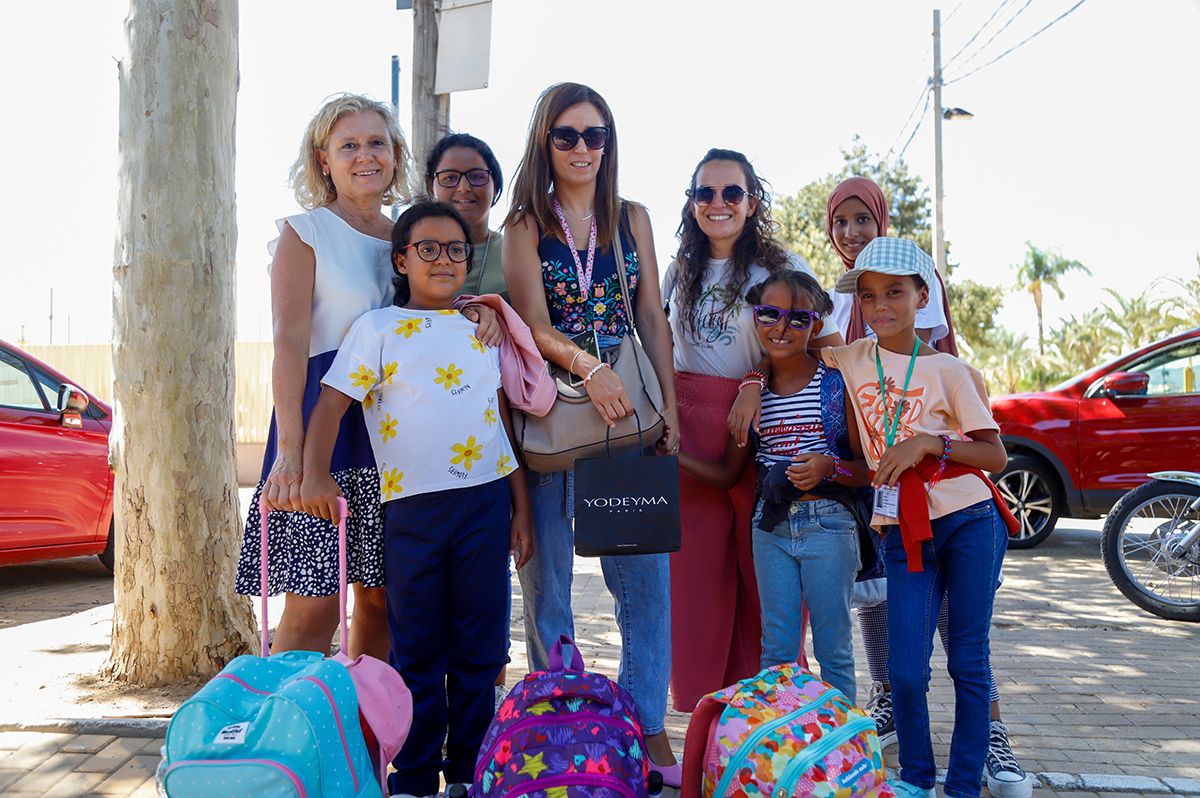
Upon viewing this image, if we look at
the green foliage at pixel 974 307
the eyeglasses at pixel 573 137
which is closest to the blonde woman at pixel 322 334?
the eyeglasses at pixel 573 137

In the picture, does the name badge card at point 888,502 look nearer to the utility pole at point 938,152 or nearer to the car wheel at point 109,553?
the car wheel at point 109,553

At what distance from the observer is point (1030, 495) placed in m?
9.09

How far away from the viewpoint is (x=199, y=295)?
447 centimetres

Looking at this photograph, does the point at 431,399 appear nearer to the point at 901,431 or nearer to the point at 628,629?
the point at 628,629

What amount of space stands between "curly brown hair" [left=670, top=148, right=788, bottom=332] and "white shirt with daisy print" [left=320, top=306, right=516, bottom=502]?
35.6 inches

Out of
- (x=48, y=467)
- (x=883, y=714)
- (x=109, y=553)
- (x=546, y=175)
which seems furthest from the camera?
(x=109, y=553)

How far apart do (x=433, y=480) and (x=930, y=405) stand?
5.00 feet

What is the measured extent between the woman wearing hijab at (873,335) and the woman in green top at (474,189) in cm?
127

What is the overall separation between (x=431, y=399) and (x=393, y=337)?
0.21 meters

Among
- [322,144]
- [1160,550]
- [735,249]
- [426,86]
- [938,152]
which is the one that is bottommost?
[1160,550]

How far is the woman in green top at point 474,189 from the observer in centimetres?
354

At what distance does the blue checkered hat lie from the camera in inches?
125

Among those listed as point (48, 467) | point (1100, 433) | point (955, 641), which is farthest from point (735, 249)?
point (1100, 433)

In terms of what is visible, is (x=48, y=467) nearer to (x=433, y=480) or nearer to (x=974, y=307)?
(x=433, y=480)
